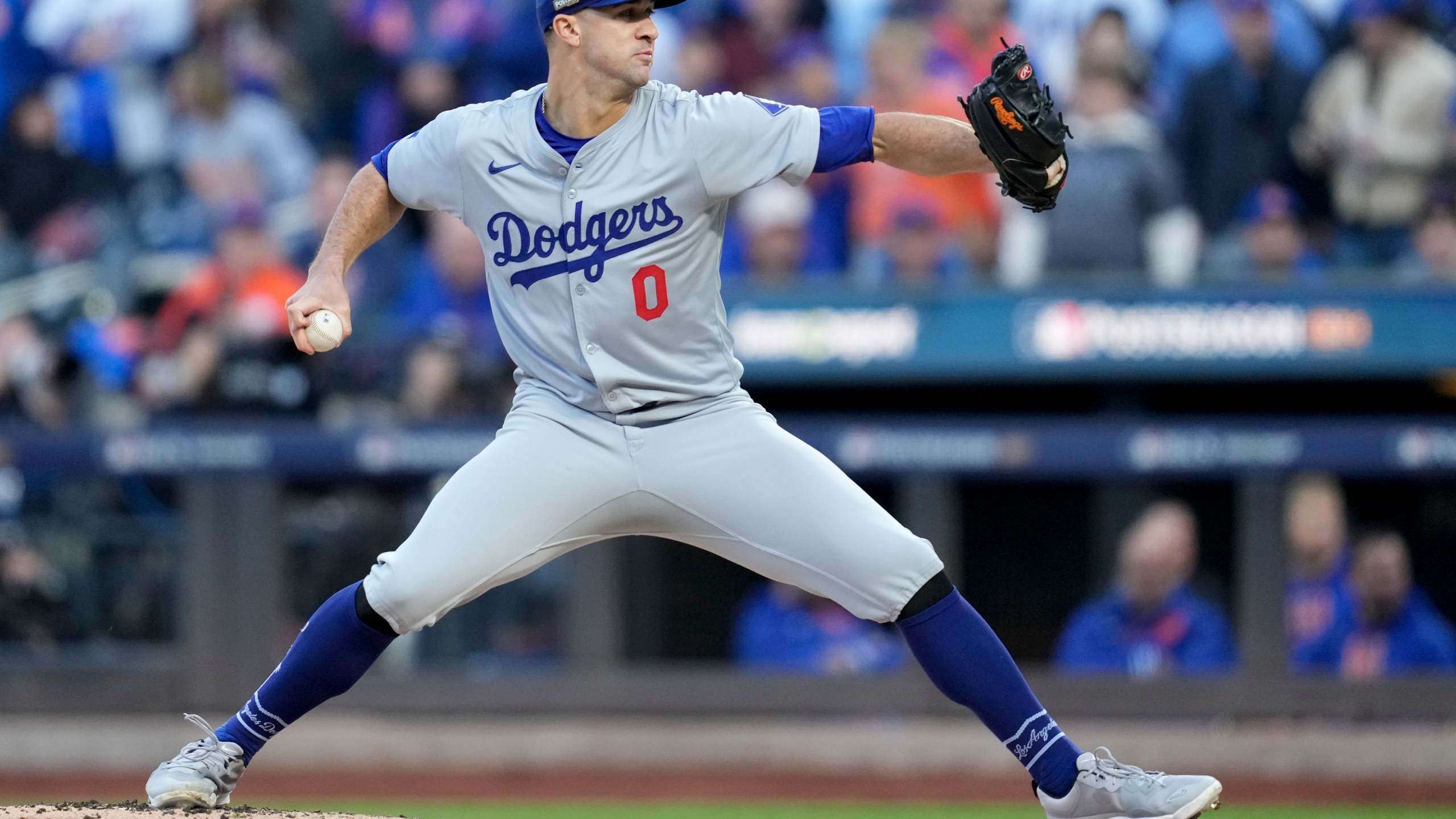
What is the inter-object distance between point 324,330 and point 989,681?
51.4 inches

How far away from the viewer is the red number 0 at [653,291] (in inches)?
123

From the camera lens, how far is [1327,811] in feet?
19.0

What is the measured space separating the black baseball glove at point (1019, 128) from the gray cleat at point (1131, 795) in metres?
1.01

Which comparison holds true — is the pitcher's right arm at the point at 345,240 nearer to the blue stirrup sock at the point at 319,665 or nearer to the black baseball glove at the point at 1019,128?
the blue stirrup sock at the point at 319,665

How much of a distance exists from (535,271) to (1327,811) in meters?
3.84

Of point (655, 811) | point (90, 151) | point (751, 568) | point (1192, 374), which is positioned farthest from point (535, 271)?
point (90, 151)

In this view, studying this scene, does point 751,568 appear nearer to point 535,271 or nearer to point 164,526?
point 535,271

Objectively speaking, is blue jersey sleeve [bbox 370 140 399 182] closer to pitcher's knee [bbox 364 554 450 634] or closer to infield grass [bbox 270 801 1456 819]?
pitcher's knee [bbox 364 554 450 634]

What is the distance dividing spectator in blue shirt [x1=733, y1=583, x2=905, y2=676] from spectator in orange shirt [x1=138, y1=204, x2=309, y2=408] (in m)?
1.91

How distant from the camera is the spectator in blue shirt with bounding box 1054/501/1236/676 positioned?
6273 mm

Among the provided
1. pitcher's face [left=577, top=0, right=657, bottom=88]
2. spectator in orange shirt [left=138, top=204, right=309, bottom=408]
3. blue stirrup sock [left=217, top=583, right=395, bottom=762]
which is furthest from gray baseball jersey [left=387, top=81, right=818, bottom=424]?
spectator in orange shirt [left=138, top=204, right=309, bottom=408]

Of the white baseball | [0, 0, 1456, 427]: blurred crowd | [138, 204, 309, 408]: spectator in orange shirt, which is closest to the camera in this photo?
the white baseball

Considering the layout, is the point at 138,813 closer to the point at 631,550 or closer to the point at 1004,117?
the point at 1004,117

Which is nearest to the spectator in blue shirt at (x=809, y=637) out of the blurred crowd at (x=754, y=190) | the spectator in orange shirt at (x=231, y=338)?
the blurred crowd at (x=754, y=190)
